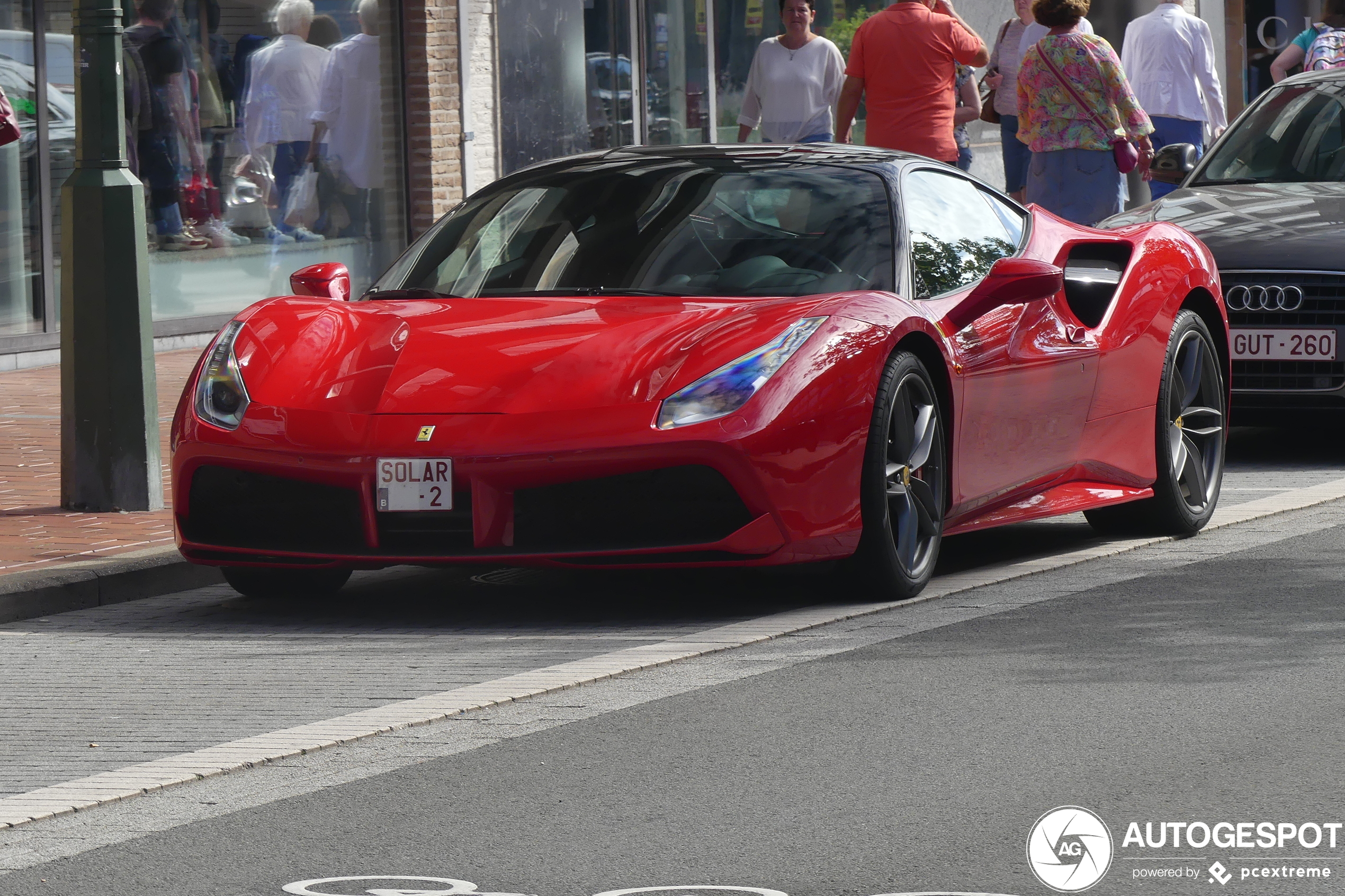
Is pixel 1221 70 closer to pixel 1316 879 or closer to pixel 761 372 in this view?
pixel 761 372

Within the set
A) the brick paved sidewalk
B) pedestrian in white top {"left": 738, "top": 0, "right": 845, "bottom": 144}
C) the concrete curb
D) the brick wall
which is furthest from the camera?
the brick wall

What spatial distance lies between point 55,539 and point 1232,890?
4.88m

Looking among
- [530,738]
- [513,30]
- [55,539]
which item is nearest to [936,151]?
[513,30]

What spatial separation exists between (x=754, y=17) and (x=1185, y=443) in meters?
13.2

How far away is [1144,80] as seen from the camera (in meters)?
15.1

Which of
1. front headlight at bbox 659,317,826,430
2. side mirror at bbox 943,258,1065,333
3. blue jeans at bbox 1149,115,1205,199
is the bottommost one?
front headlight at bbox 659,317,826,430

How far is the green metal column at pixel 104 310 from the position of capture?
8.56 m

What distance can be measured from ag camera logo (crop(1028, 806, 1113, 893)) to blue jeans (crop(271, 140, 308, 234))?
1232cm

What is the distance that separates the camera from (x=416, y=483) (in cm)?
639

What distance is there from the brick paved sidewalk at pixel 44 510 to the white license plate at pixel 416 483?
4.66 feet

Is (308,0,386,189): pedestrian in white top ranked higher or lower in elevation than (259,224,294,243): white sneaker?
higher

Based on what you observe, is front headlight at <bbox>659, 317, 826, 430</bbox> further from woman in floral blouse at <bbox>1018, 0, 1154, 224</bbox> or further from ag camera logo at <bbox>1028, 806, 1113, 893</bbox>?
woman in floral blouse at <bbox>1018, 0, 1154, 224</bbox>

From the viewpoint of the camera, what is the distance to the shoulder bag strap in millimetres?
12836

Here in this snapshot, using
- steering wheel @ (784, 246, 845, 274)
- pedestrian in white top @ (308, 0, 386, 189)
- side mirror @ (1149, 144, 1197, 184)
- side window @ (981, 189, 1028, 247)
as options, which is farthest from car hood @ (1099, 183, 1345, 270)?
pedestrian in white top @ (308, 0, 386, 189)
